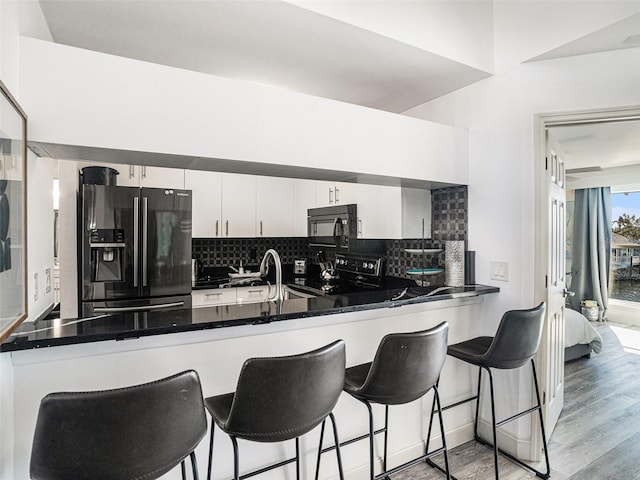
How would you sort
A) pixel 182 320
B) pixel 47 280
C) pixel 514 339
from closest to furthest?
pixel 182 320 → pixel 47 280 → pixel 514 339

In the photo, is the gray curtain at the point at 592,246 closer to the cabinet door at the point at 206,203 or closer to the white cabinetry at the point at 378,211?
the white cabinetry at the point at 378,211

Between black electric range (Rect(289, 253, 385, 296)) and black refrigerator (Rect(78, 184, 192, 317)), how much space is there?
1207 millimetres

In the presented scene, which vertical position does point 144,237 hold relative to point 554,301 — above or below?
above

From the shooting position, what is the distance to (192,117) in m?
1.64

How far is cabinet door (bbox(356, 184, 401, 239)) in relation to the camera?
3.01 m

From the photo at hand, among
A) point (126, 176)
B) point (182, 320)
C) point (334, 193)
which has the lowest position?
point (182, 320)

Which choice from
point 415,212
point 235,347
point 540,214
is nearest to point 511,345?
point 540,214

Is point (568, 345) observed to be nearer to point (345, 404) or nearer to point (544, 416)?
point (544, 416)

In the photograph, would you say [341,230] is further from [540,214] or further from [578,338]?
[578,338]

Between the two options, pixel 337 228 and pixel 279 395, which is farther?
pixel 337 228

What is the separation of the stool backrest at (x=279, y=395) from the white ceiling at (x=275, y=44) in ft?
5.13

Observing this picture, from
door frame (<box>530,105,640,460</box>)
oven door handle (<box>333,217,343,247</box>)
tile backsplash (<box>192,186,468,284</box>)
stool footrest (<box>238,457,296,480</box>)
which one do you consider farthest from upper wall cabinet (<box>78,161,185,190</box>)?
door frame (<box>530,105,640,460</box>)

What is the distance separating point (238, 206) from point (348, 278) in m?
1.41

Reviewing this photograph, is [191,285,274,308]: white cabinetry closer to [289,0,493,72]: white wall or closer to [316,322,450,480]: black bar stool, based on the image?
[316,322,450,480]: black bar stool
